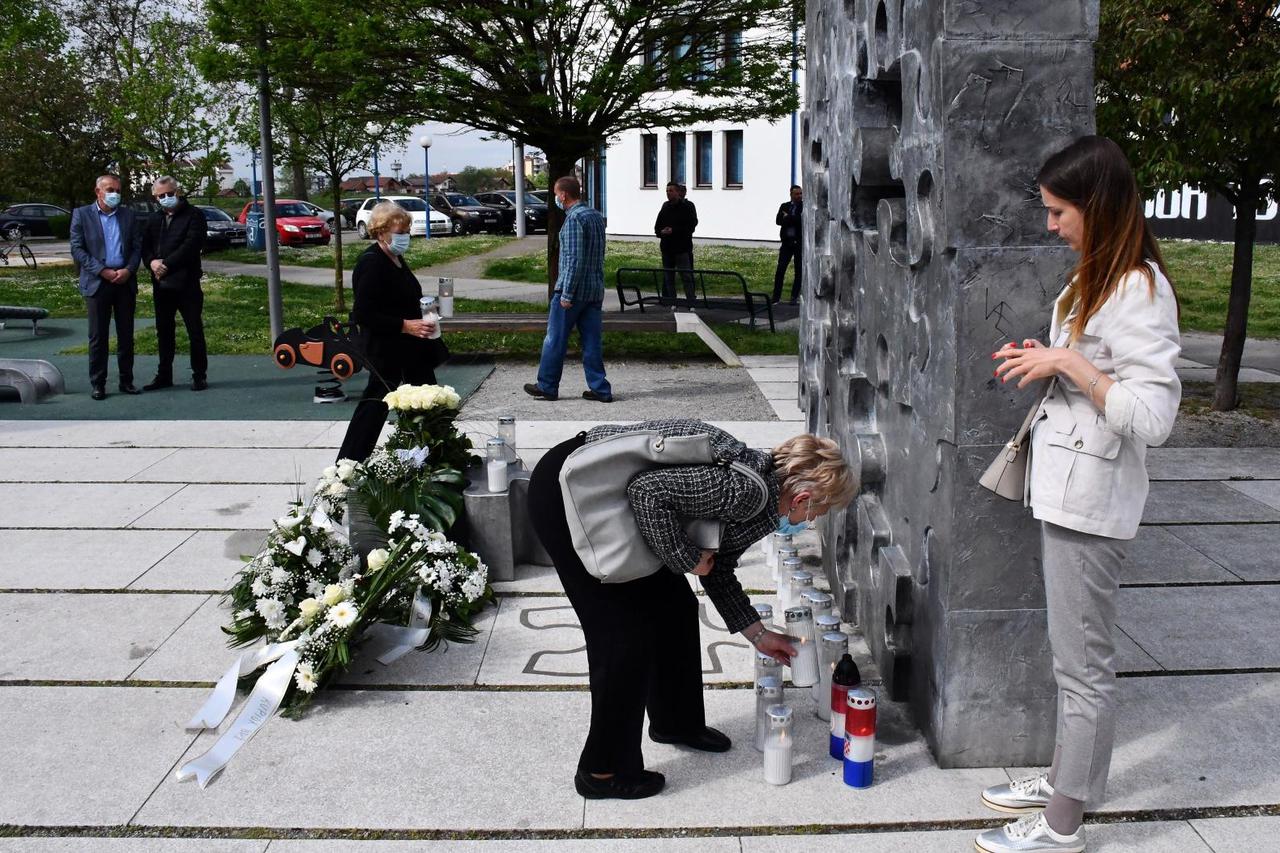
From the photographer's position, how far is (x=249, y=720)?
451cm

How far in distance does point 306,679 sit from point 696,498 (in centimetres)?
196

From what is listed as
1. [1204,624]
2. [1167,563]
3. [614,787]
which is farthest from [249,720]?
[1167,563]

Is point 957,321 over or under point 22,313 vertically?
over

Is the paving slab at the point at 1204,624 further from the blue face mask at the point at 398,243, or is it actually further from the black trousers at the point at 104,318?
the black trousers at the point at 104,318

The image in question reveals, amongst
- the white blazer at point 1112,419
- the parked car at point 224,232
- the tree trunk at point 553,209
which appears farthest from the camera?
the parked car at point 224,232

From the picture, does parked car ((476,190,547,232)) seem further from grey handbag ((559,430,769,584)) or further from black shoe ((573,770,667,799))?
grey handbag ((559,430,769,584))

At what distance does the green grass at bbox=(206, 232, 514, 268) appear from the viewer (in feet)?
93.2

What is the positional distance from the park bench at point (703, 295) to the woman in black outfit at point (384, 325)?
7.23 meters

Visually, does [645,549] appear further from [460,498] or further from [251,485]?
[251,485]

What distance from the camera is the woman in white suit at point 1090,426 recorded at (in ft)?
10.7

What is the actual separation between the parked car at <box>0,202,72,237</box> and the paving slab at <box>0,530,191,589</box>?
123ft

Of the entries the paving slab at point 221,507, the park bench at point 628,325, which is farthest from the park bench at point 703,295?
the paving slab at point 221,507

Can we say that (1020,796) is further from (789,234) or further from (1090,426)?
(789,234)

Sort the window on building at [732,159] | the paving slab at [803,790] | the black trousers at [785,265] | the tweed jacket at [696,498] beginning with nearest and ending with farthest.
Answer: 1. the tweed jacket at [696,498]
2. the paving slab at [803,790]
3. the black trousers at [785,265]
4. the window on building at [732,159]
